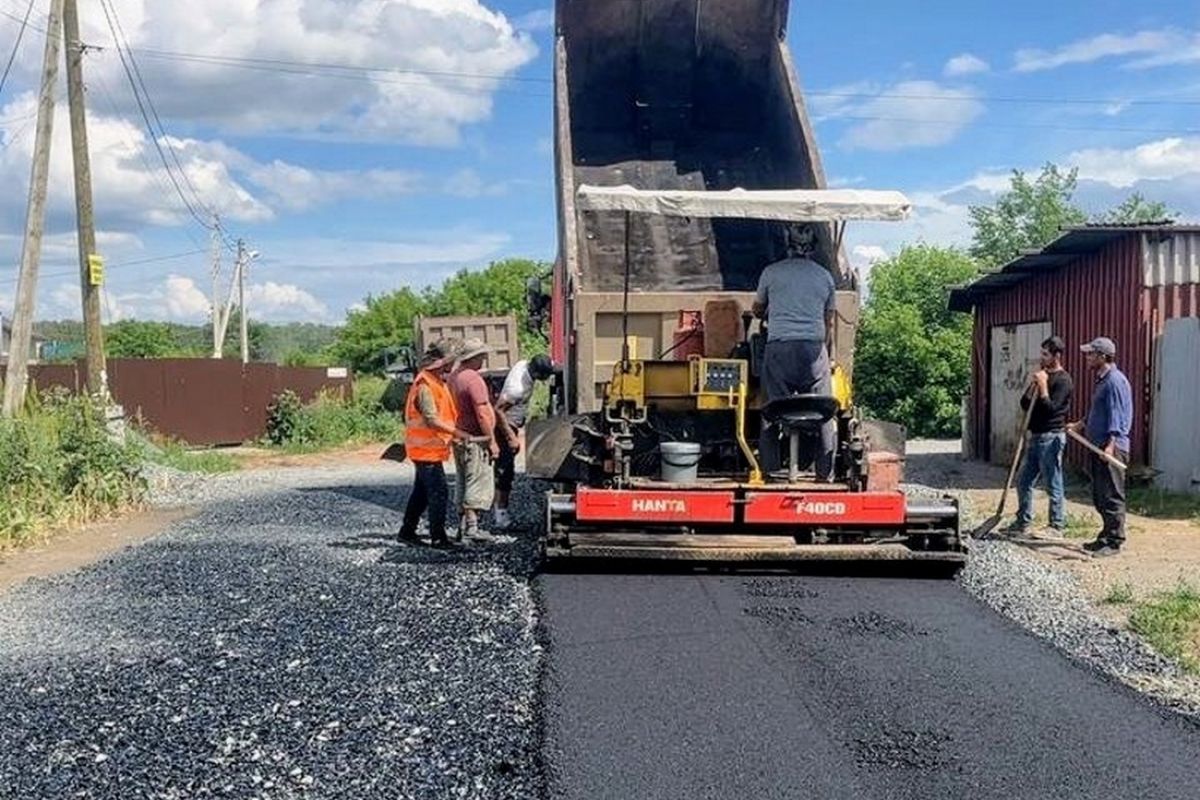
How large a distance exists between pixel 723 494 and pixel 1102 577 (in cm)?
256

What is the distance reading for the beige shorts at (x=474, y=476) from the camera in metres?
8.64

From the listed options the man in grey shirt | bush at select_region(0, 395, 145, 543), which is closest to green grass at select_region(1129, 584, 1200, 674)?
the man in grey shirt

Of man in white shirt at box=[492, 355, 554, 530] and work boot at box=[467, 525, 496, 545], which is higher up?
man in white shirt at box=[492, 355, 554, 530]

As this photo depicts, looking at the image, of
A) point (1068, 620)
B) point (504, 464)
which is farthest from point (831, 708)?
point (504, 464)

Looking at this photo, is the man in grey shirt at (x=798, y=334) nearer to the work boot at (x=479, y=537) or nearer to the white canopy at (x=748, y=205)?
the white canopy at (x=748, y=205)

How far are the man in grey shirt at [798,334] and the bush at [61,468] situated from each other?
6007 mm

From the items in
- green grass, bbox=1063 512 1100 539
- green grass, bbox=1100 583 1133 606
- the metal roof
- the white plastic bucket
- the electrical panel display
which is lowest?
green grass, bbox=1100 583 1133 606

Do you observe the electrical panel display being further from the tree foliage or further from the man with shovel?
the tree foliage

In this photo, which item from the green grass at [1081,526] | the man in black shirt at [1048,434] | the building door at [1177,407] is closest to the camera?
the man in black shirt at [1048,434]

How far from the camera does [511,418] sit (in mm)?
9648

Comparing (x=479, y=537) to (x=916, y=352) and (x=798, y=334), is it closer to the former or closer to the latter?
(x=798, y=334)

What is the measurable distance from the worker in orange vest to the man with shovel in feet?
14.6

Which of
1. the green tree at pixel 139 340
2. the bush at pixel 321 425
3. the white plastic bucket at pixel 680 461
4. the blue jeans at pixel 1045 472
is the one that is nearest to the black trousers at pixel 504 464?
the white plastic bucket at pixel 680 461

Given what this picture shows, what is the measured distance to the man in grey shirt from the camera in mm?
7441
